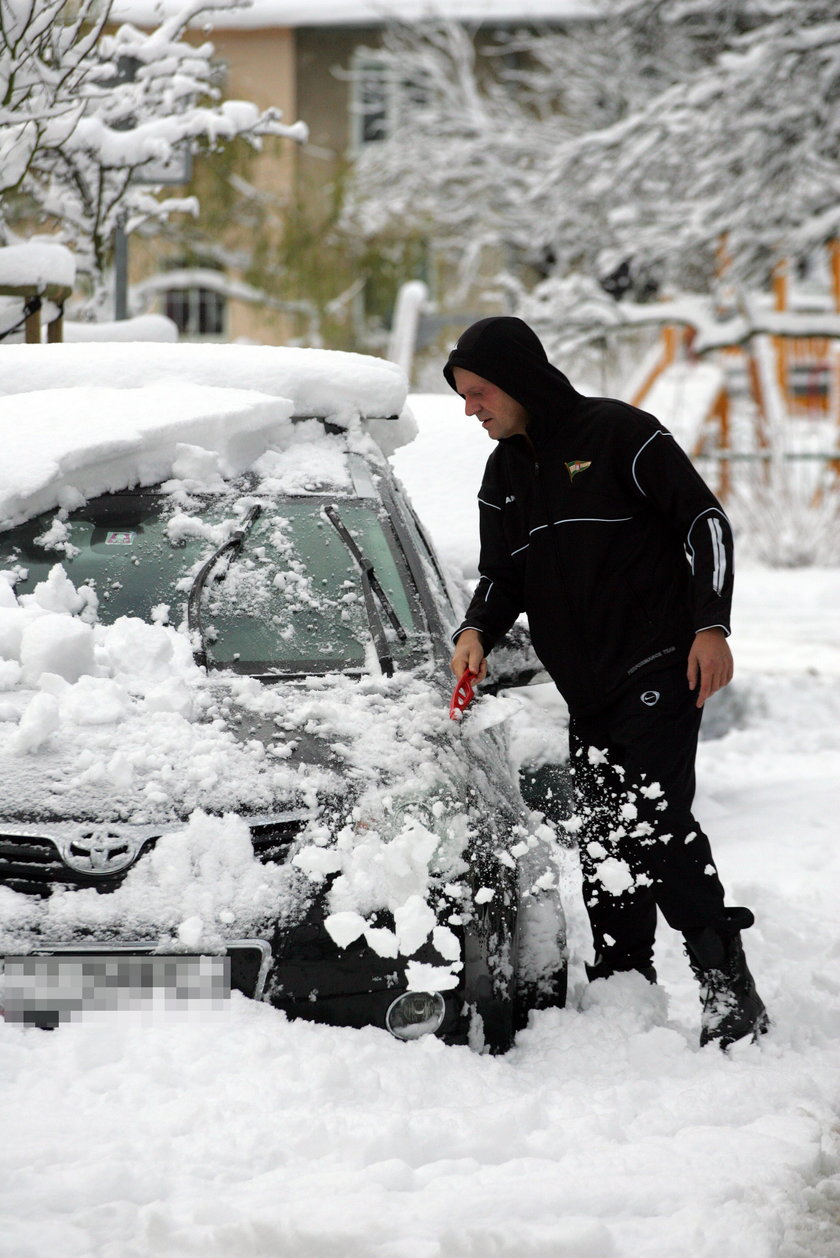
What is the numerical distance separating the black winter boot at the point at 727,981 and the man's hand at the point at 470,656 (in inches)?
31.0

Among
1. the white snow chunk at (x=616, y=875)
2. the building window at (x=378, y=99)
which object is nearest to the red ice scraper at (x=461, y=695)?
the white snow chunk at (x=616, y=875)

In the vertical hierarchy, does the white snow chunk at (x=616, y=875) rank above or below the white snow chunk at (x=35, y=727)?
below

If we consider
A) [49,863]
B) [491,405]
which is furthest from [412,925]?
[491,405]

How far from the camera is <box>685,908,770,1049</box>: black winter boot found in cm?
314

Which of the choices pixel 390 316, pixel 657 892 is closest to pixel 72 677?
pixel 657 892

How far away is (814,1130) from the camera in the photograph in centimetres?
269

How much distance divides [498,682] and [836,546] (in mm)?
11903

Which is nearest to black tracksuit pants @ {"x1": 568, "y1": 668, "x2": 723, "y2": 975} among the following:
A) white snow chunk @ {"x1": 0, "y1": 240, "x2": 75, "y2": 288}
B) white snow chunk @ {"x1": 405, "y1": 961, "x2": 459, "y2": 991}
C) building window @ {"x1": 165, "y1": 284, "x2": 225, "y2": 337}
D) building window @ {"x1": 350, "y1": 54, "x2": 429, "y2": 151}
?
white snow chunk @ {"x1": 405, "y1": 961, "x2": 459, "y2": 991}

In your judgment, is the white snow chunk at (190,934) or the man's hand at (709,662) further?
the man's hand at (709,662)

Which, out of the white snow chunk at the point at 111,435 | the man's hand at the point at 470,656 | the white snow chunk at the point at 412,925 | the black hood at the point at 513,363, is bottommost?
the white snow chunk at the point at 412,925

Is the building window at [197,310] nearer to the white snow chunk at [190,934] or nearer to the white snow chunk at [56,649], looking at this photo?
the white snow chunk at [56,649]

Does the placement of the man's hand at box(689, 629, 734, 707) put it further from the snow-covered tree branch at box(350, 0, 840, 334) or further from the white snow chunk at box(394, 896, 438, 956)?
the snow-covered tree branch at box(350, 0, 840, 334)

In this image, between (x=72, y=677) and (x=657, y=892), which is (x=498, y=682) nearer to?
(x=657, y=892)

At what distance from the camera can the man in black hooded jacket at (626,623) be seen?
3.16 meters
